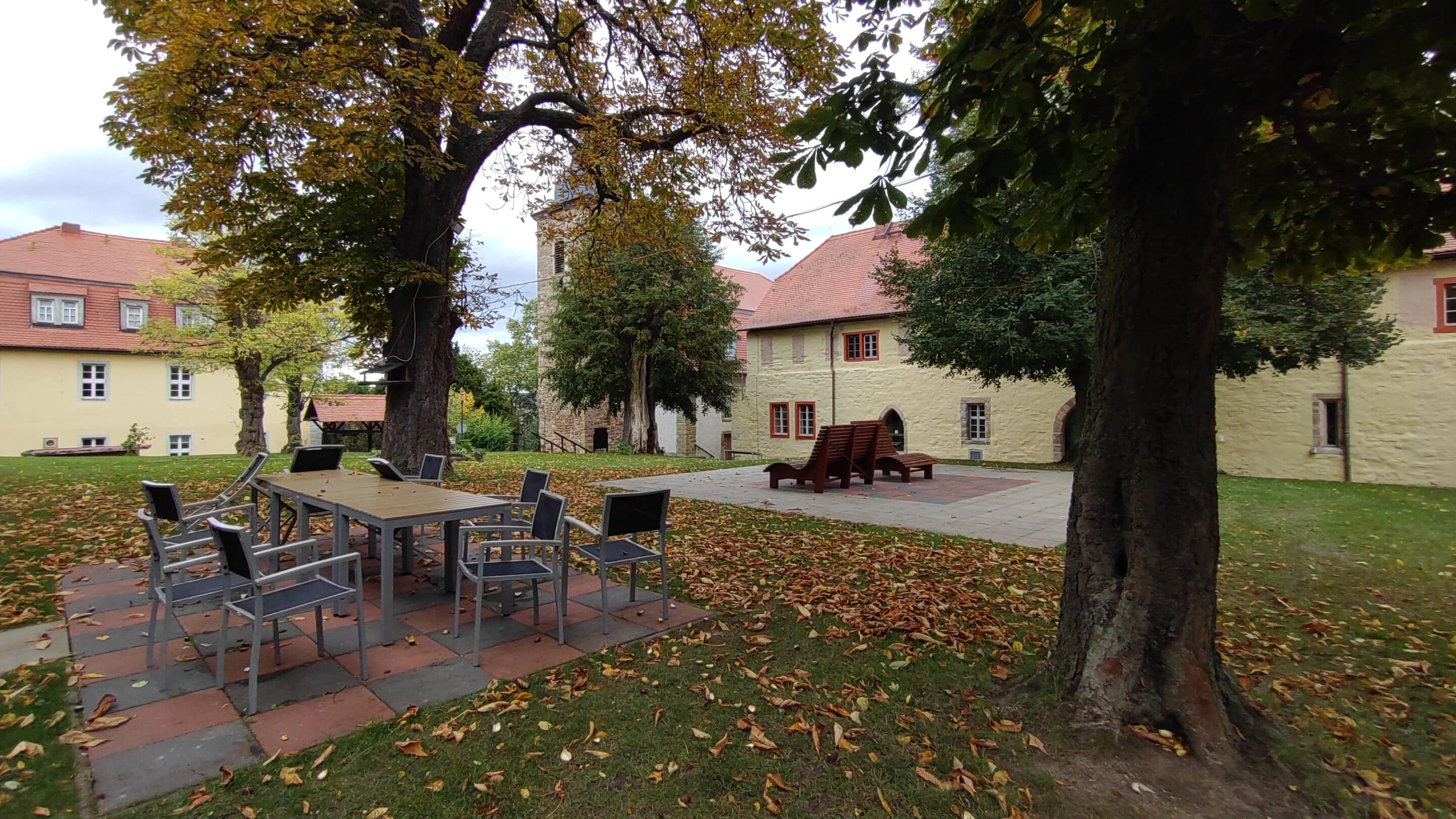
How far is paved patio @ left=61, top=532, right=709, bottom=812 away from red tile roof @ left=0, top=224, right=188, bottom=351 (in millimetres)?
28303

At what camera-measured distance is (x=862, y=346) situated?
24.9 m

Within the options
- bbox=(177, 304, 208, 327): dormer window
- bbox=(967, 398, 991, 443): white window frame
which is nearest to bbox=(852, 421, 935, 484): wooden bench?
bbox=(967, 398, 991, 443): white window frame

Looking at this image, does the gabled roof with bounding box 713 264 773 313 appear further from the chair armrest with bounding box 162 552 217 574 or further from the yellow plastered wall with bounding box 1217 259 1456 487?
the chair armrest with bounding box 162 552 217 574

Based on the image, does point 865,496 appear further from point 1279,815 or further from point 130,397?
point 130,397

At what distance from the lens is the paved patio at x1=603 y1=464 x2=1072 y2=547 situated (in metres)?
7.70

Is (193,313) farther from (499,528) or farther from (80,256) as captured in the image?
(499,528)

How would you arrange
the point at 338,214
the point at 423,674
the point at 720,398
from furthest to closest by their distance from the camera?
the point at 720,398, the point at 338,214, the point at 423,674

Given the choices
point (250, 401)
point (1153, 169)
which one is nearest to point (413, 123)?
point (1153, 169)

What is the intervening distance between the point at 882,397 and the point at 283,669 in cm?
2258

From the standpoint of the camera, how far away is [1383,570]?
5688 millimetres

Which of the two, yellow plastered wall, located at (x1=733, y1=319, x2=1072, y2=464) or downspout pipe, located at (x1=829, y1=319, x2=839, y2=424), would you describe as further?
downspout pipe, located at (x1=829, y1=319, x2=839, y2=424)

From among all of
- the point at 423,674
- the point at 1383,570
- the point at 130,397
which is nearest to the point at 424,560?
the point at 423,674

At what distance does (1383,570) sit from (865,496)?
5.57m

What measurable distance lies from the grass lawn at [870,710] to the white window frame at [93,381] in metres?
27.8
